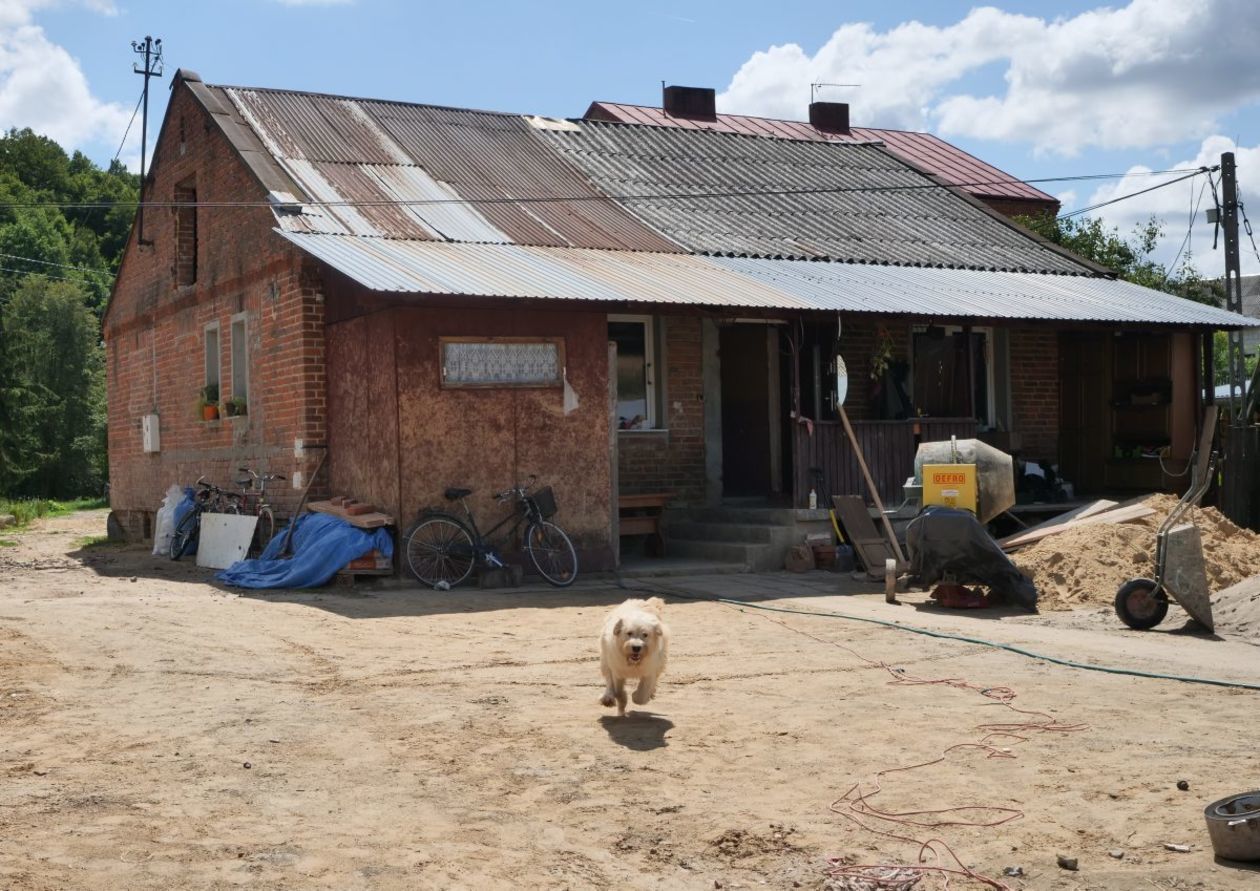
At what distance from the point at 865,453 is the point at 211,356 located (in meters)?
8.43

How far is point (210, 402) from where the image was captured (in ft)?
57.7

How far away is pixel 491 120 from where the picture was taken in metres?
20.1

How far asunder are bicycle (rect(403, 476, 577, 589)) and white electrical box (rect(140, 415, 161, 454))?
8004mm

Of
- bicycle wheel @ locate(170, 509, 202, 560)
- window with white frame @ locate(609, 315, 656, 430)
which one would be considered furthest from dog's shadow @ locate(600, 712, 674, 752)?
bicycle wheel @ locate(170, 509, 202, 560)

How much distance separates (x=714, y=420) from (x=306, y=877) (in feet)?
42.6

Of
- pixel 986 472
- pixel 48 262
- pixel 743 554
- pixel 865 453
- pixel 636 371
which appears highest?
pixel 48 262

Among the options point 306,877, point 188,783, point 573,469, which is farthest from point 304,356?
point 306,877

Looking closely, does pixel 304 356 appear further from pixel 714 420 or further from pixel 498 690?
pixel 498 690

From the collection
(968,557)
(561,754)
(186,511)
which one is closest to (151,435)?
(186,511)

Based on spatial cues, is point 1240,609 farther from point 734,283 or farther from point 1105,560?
point 734,283

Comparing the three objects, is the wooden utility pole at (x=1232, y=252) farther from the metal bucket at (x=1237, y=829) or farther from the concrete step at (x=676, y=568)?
the metal bucket at (x=1237, y=829)

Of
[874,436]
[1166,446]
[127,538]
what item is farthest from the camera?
[127,538]

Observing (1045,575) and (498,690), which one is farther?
(1045,575)

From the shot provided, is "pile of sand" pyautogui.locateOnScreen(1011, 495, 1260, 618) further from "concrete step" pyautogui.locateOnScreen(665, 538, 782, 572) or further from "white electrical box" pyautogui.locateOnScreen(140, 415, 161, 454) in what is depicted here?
"white electrical box" pyautogui.locateOnScreen(140, 415, 161, 454)
